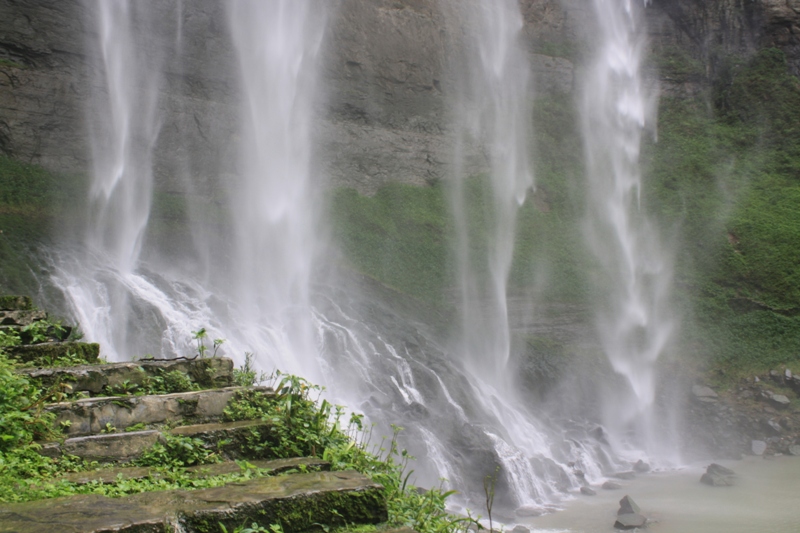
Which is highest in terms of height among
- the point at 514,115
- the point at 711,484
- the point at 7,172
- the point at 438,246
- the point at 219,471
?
the point at 514,115

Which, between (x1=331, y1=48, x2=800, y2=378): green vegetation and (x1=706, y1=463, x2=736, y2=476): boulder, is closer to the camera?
(x1=706, y1=463, x2=736, y2=476): boulder

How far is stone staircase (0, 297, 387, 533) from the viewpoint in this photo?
261cm

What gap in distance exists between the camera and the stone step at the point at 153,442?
11.7 ft

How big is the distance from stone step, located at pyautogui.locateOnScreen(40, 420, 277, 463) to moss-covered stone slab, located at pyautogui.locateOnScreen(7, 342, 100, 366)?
1.64 m

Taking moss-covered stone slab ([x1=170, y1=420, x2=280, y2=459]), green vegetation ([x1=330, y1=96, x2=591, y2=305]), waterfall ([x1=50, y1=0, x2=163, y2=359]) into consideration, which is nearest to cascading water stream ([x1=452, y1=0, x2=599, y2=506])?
green vegetation ([x1=330, y1=96, x2=591, y2=305])

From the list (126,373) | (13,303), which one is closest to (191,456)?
(126,373)

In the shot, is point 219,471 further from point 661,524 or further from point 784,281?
point 784,281

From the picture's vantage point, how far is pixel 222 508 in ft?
8.86

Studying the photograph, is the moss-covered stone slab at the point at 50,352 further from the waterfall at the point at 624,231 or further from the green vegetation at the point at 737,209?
the green vegetation at the point at 737,209

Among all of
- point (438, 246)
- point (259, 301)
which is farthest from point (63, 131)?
point (438, 246)

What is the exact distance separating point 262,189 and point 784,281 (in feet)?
69.0

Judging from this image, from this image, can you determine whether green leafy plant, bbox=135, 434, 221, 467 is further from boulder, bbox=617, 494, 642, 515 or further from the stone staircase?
boulder, bbox=617, 494, 642, 515

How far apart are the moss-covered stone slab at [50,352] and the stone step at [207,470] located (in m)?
2.00

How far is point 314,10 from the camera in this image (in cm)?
3177
